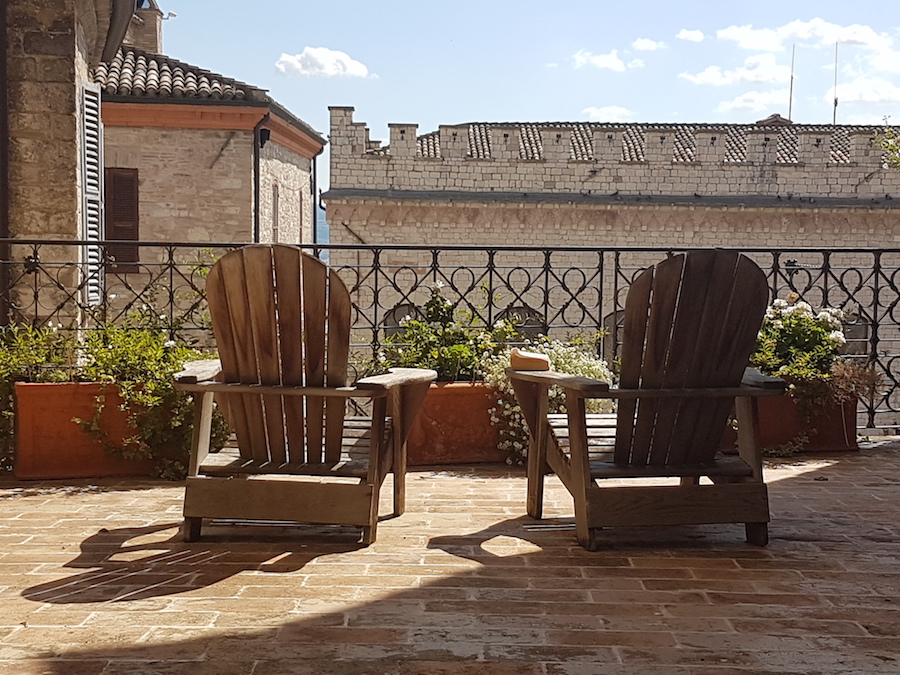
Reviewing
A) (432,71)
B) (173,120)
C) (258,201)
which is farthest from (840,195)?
(173,120)

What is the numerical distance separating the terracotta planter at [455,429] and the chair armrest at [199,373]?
1495mm

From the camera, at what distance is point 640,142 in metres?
25.5

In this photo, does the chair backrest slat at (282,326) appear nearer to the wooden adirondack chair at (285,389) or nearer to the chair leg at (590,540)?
the wooden adirondack chair at (285,389)

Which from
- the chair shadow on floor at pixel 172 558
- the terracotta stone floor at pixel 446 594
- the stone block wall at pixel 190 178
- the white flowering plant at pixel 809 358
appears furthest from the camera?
the stone block wall at pixel 190 178

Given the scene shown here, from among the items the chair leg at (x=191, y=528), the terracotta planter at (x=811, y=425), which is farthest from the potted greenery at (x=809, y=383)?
the chair leg at (x=191, y=528)

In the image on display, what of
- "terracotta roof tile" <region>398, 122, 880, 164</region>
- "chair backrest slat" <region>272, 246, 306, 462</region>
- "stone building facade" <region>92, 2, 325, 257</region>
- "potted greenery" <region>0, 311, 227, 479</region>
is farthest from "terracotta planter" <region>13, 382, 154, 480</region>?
"terracotta roof tile" <region>398, 122, 880, 164</region>

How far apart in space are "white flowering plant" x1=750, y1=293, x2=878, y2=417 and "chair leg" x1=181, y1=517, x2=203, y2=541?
3.27 meters

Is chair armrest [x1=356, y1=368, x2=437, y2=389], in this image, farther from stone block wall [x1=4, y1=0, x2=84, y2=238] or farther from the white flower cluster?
stone block wall [x1=4, y1=0, x2=84, y2=238]

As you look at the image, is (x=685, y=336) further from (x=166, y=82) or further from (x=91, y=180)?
(x=166, y=82)

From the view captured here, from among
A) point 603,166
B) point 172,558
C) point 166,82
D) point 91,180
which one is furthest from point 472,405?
point 603,166

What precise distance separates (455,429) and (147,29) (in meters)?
17.8

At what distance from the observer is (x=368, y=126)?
23.4m

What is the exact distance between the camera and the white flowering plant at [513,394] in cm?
497

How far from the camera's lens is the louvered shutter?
282 inches
